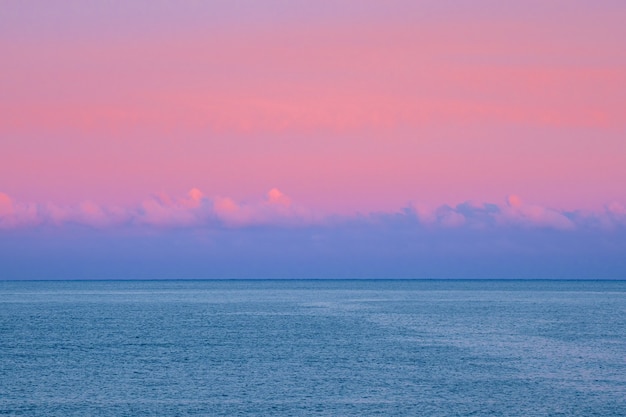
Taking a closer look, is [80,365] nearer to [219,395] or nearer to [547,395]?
[219,395]

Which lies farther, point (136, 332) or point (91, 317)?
point (91, 317)

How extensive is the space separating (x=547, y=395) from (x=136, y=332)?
5465cm

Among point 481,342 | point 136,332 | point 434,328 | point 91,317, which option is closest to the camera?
point 481,342

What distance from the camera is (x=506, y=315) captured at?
13238 cm

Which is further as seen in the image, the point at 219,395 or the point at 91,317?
the point at 91,317

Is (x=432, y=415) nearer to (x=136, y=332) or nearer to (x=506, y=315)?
(x=136, y=332)

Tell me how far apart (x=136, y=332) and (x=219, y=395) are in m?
45.4

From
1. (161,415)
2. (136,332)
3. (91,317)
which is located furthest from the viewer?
(91,317)

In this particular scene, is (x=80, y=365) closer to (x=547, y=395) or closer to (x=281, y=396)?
(x=281, y=396)

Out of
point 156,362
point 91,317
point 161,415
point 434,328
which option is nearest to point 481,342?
point 434,328

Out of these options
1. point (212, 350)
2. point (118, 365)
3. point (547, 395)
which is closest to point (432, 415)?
point (547, 395)

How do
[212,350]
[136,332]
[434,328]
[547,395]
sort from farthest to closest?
[434,328]
[136,332]
[212,350]
[547,395]

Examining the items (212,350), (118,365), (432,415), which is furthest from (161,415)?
(212,350)

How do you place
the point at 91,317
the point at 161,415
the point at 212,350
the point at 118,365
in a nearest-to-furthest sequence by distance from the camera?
the point at 161,415, the point at 118,365, the point at 212,350, the point at 91,317
